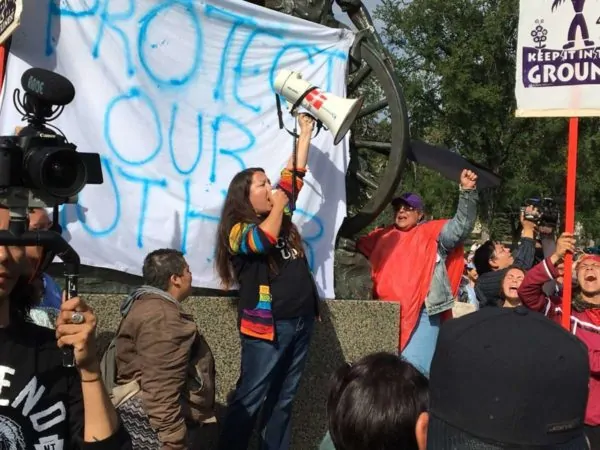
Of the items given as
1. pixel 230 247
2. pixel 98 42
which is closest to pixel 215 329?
pixel 230 247

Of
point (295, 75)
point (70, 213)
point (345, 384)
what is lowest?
point (345, 384)

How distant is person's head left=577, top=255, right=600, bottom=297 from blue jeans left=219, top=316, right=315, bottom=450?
4.44 feet

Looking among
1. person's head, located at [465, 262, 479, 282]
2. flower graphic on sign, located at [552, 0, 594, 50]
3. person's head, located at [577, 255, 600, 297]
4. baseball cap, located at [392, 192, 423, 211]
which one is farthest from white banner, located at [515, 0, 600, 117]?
person's head, located at [465, 262, 479, 282]

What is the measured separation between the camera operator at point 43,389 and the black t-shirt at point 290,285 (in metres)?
2.21

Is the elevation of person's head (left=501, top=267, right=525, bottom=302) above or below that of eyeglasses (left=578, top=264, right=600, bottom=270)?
below

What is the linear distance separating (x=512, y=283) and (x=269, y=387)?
1.65m

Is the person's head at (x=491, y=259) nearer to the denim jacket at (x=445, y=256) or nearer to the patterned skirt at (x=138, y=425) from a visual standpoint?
the denim jacket at (x=445, y=256)

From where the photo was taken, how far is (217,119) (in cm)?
502

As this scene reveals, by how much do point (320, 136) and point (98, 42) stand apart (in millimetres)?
1429

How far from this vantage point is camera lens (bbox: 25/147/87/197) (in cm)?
197

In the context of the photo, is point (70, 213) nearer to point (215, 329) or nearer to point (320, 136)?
point (215, 329)

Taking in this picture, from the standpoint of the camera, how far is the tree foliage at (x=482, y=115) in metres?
29.7

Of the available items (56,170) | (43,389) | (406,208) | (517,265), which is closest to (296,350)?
(406,208)

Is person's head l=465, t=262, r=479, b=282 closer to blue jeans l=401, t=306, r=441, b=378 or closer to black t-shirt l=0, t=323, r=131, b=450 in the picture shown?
blue jeans l=401, t=306, r=441, b=378
